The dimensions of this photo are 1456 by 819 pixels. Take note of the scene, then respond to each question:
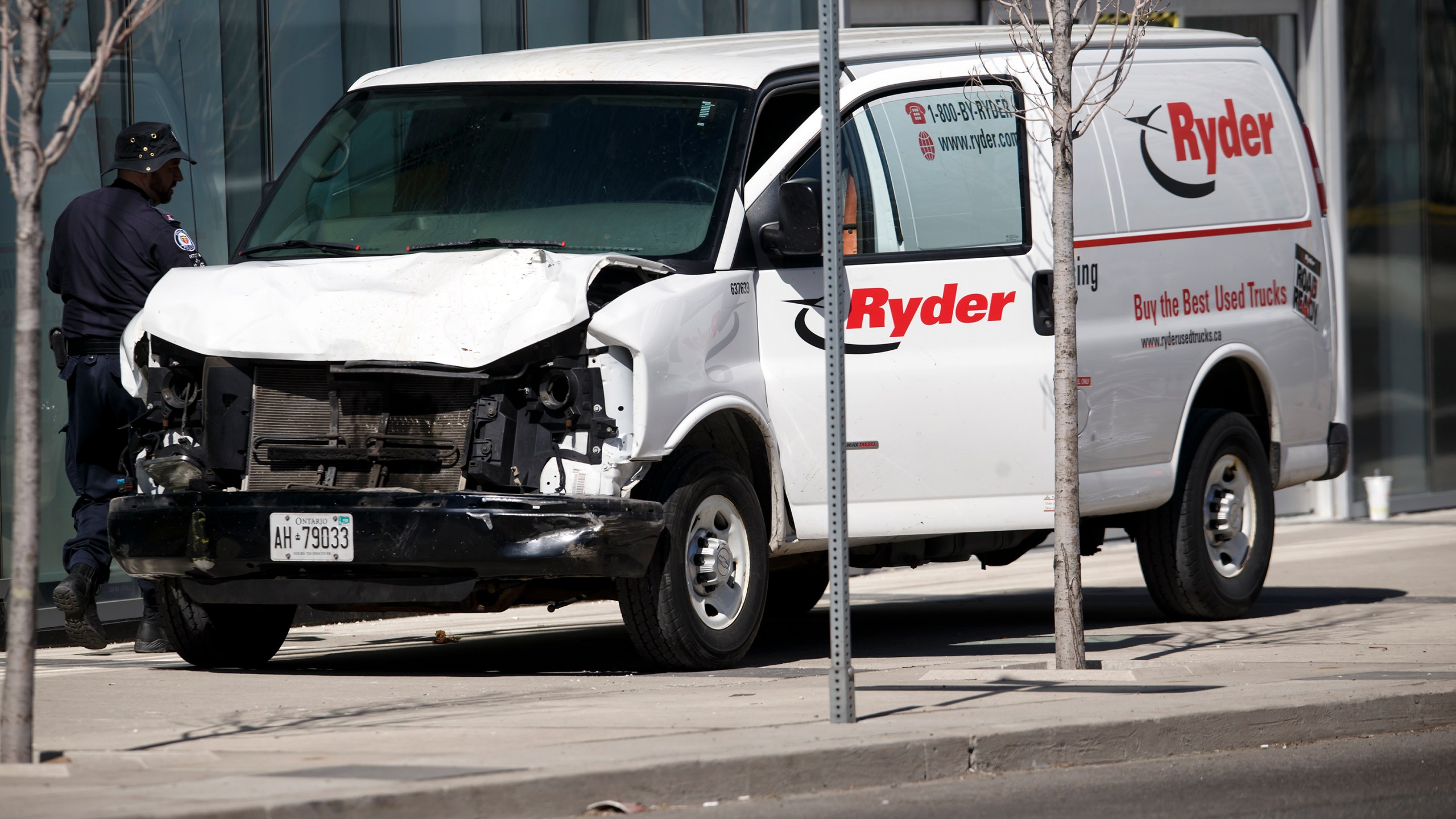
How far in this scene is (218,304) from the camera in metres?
8.20

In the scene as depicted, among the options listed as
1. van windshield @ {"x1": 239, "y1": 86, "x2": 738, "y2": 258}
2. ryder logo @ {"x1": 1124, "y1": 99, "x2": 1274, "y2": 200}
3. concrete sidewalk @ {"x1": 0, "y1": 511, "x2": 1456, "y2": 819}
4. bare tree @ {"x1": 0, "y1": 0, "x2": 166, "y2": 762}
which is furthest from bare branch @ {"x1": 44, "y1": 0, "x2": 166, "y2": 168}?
ryder logo @ {"x1": 1124, "y1": 99, "x2": 1274, "y2": 200}

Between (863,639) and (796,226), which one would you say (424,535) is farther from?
(863,639)

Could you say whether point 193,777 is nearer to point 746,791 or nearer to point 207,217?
point 746,791

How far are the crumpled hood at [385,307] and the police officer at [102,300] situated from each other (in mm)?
1076

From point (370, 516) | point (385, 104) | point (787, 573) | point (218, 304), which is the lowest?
point (787, 573)

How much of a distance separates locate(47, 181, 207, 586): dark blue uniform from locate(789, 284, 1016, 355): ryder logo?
2766mm

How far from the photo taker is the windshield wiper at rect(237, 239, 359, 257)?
29.0 feet

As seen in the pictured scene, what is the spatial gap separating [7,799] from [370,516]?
2498 millimetres

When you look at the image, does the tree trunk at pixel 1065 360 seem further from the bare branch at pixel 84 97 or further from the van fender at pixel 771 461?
the bare branch at pixel 84 97

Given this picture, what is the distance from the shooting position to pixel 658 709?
23.7ft

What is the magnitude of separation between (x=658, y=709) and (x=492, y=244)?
227 cm

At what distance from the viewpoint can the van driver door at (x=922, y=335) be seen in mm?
8867

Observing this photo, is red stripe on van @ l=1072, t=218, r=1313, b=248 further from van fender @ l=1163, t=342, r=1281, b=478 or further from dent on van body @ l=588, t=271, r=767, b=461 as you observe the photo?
dent on van body @ l=588, t=271, r=767, b=461

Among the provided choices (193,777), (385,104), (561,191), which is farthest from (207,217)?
(193,777)
